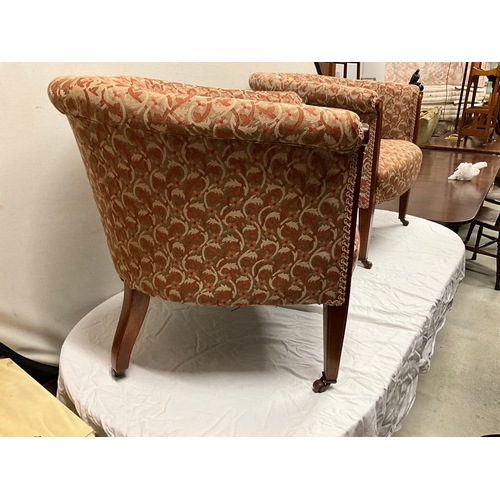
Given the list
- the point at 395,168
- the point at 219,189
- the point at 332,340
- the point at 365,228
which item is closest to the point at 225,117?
the point at 219,189

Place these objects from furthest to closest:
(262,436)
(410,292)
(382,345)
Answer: (410,292)
(382,345)
(262,436)

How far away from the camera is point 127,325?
1.08 m

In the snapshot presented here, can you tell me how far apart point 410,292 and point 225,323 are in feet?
2.31

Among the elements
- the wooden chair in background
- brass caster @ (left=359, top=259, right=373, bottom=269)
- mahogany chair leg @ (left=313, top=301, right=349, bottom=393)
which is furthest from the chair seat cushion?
the wooden chair in background

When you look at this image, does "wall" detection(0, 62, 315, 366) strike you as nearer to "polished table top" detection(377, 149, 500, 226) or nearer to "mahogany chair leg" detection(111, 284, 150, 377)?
"mahogany chair leg" detection(111, 284, 150, 377)

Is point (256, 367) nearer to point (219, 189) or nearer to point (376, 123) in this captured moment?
point (219, 189)

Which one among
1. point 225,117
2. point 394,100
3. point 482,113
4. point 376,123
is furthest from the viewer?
point 482,113

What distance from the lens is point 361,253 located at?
177 centimetres

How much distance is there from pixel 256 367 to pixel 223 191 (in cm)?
56

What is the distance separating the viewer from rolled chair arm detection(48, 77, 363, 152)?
0.76 m

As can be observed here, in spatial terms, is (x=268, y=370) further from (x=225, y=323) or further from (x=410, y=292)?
(x=410, y=292)

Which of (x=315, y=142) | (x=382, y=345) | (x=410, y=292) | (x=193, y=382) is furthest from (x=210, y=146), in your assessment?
(x=410, y=292)

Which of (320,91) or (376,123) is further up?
(320,91)

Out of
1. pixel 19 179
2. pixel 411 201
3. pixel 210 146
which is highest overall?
pixel 210 146
